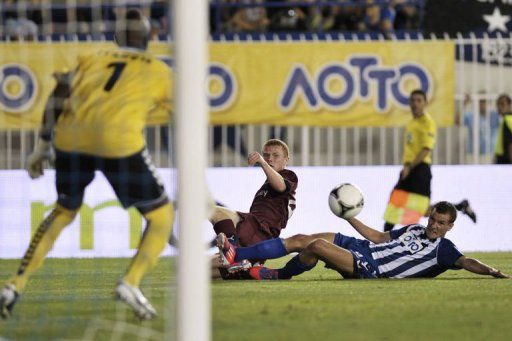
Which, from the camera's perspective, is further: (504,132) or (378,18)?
(378,18)

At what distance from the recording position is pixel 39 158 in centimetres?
871

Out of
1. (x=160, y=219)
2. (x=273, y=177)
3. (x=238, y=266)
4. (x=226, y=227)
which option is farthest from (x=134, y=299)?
(x=226, y=227)

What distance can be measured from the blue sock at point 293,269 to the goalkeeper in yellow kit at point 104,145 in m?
2.74

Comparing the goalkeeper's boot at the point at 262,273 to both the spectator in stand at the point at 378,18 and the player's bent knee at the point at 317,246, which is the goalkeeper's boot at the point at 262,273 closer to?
the player's bent knee at the point at 317,246

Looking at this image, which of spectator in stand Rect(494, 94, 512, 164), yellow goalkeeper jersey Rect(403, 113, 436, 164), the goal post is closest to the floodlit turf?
the goal post

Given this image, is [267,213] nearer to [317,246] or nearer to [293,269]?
[293,269]

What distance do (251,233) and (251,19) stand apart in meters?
6.54

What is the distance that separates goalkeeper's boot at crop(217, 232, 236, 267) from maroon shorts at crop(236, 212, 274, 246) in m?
0.59

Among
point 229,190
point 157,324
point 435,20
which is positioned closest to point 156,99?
point 157,324

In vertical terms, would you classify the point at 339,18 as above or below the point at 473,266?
above

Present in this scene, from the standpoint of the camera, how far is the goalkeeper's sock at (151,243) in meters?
8.38

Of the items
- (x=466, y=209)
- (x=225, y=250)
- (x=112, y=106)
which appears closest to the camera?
(x=112, y=106)

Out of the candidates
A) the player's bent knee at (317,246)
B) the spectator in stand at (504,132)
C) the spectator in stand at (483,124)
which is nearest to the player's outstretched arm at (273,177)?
the player's bent knee at (317,246)

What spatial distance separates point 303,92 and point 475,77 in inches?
84.4
